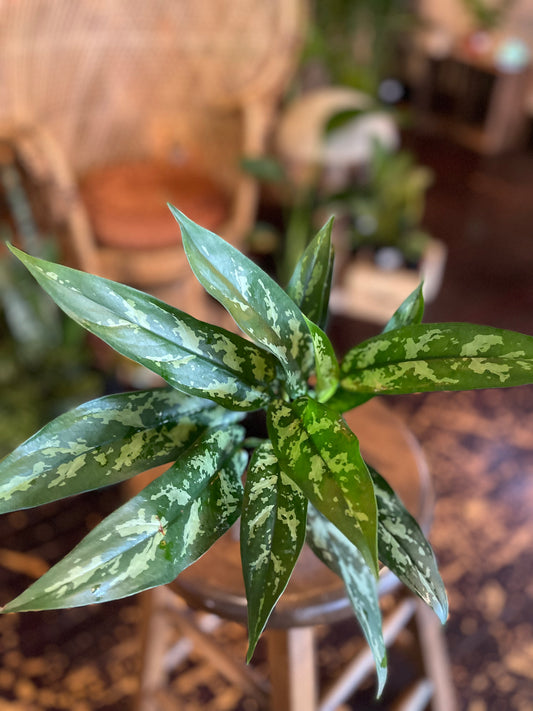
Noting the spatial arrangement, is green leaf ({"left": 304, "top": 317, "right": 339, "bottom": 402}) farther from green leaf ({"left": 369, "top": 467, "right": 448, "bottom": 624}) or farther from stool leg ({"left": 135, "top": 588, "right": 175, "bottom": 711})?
stool leg ({"left": 135, "top": 588, "right": 175, "bottom": 711})

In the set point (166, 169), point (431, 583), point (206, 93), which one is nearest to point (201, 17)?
point (206, 93)

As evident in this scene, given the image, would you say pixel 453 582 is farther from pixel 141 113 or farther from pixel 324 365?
pixel 141 113

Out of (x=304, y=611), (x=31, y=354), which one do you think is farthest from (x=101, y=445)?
(x=31, y=354)

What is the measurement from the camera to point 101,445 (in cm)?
51

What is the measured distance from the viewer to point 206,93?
199cm

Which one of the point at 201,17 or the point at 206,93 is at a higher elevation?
the point at 201,17

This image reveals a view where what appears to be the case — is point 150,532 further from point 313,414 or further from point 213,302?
point 213,302

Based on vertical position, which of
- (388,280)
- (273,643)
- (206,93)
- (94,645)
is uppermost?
(206,93)

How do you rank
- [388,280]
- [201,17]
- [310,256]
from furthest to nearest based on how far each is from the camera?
[388,280]
[201,17]
[310,256]

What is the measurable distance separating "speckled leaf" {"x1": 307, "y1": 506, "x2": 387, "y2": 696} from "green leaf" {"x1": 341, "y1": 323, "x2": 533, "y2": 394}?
14 cm

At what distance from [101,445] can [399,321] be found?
296mm

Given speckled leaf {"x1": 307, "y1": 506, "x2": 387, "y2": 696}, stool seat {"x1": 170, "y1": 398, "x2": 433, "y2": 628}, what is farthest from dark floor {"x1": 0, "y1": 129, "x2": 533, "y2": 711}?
speckled leaf {"x1": 307, "y1": 506, "x2": 387, "y2": 696}

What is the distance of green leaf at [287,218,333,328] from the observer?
59cm

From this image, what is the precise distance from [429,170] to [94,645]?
264 cm
